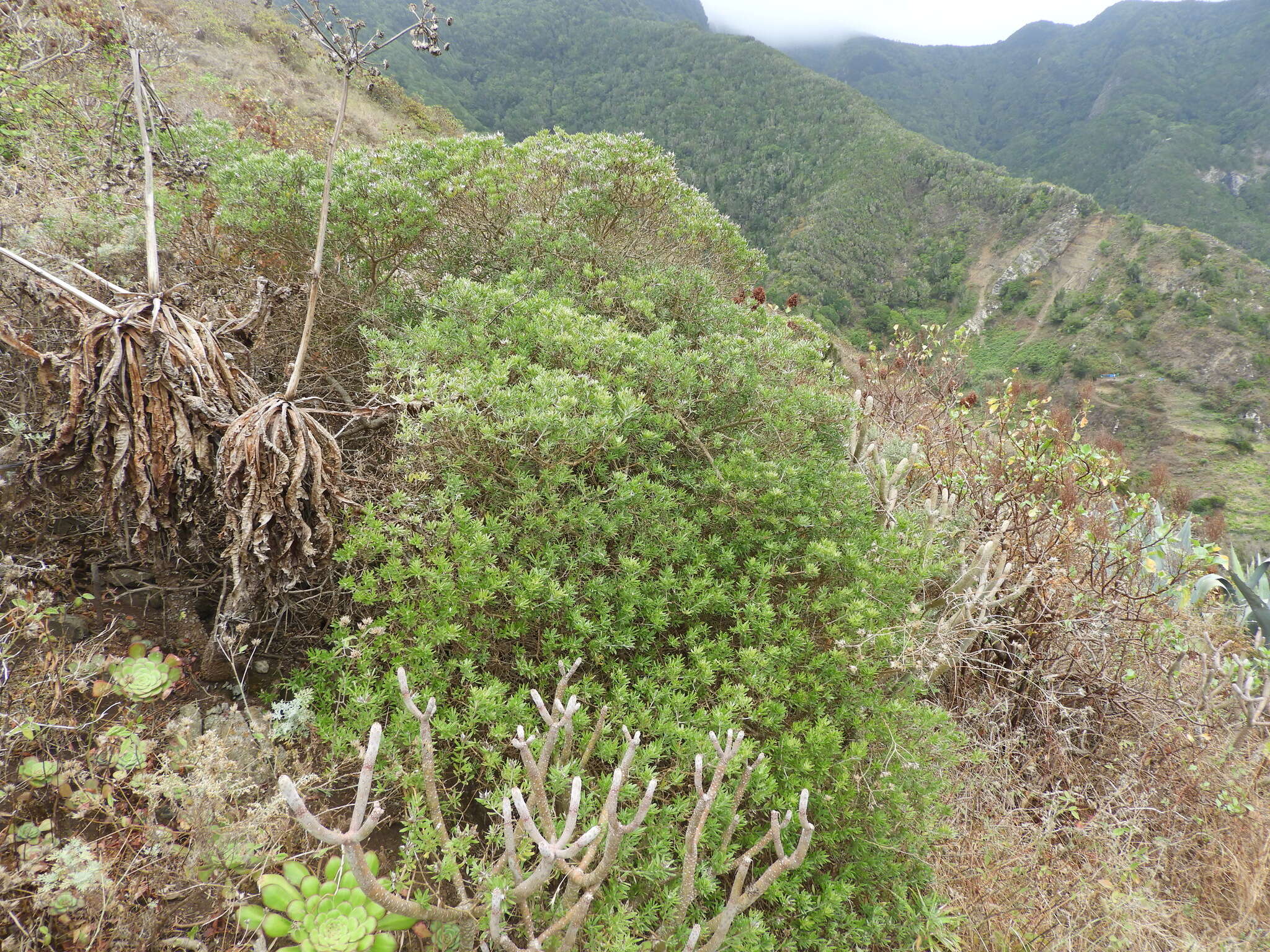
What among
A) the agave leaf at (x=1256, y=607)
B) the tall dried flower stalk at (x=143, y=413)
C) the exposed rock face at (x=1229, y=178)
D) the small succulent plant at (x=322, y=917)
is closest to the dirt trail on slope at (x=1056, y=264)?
the exposed rock face at (x=1229, y=178)

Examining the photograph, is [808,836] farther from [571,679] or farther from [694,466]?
[694,466]

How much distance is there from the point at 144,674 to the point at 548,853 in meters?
2.14

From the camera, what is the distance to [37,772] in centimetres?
185

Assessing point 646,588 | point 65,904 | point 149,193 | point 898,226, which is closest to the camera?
point 65,904

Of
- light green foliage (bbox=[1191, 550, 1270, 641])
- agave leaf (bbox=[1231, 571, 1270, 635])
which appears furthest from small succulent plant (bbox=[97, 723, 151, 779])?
agave leaf (bbox=[1231, 571, 1270, 635])

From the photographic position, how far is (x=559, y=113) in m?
51.5

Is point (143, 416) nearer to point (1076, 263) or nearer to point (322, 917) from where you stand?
point (322, 917)

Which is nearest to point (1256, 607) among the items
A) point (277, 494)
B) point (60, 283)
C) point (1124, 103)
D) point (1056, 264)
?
point (277, 494)

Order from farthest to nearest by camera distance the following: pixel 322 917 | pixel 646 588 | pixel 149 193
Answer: pixel 646 588
pixel 149 193
pixel 322 917

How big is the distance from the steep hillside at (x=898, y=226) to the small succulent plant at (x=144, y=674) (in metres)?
30.2

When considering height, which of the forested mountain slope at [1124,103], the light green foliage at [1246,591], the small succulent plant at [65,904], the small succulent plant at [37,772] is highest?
the forested mountain slope at [1124,103]

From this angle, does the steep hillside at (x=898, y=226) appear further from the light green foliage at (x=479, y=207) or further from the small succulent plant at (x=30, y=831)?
the small succulent plant at (x=30, y=831)

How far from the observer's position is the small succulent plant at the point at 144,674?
2195 mm

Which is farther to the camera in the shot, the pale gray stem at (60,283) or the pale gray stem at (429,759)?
the pale gray stem at (60,283)
